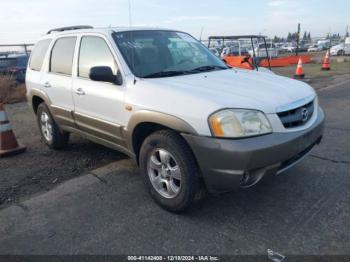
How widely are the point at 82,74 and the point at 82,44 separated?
0.40 m

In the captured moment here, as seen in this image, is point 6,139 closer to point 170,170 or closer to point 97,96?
point 97,96

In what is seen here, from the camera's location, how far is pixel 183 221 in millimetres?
3211

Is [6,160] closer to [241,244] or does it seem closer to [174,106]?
[174,106]

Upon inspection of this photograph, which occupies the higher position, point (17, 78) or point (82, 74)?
point (82, 74)

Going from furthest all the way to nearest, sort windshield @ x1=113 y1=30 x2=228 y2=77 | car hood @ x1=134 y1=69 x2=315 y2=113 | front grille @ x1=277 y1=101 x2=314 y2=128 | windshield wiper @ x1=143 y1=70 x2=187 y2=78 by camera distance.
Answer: windshield @ x1=113 y1=30 x2=228 y2=77 < windshield wiper @ x1=143 y1=70 x2=187 y2=78 < front grille @ x1=277 y1=101 x2=314 y2=128 < car hood @ x1=134 y1=69 x2=315 y2=113

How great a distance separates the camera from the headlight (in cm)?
280

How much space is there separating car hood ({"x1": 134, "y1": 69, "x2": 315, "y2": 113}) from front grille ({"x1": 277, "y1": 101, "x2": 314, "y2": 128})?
3.6 inches

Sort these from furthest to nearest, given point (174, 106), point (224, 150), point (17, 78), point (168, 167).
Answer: point (17, 78)
point (168, 167)
point (174, 106)
point (224, 150)

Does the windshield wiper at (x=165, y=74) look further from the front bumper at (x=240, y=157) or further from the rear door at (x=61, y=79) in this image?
the rear door at (x=61, y=79)

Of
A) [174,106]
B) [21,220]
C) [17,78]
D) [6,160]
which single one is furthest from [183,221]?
[17,78]

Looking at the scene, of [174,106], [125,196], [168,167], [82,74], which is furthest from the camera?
[82,74]

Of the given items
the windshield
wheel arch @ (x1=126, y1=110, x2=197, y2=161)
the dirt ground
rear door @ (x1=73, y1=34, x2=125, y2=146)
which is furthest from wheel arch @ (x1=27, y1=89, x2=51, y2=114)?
the dirt ground

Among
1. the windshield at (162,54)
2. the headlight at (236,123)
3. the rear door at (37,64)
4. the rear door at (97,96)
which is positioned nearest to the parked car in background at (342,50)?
the windshield at (162,54)

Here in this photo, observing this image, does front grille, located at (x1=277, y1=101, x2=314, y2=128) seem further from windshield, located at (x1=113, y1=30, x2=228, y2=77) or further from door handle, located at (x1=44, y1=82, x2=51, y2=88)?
door handle, located at (x1=44, y1=82, x2=51, y2=88)
